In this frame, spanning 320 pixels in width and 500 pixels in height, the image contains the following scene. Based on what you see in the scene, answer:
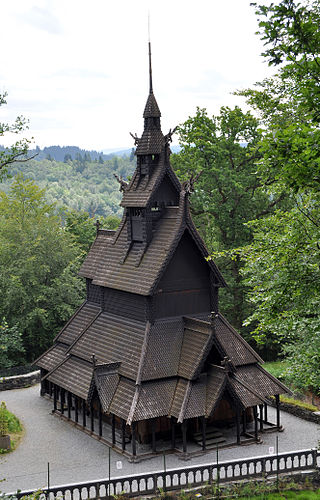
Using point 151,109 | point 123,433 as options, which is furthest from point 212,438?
point 151,109

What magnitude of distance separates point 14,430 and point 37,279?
1613 centimetres

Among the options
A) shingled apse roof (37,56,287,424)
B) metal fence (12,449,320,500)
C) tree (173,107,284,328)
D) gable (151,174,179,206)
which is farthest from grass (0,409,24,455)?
tree (173,107,284,328)

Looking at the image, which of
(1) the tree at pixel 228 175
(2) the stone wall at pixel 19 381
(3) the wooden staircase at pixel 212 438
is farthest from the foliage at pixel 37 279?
(3) the wooden staircase at pixel 212 438

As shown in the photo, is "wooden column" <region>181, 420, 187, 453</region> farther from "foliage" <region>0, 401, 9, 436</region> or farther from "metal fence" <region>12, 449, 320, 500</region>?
"foliage" <region>0, 401, 9, 436</region>

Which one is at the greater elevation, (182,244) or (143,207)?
(143,207)

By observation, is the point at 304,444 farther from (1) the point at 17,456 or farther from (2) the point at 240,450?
(1) the point at 17,456

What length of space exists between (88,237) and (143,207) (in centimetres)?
2626

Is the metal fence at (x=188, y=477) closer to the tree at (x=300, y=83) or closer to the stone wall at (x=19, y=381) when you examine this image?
the tree at (x=300, y=83)

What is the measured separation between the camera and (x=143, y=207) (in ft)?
91.7

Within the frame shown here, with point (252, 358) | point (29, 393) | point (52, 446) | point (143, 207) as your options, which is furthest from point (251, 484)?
point (29, 393)

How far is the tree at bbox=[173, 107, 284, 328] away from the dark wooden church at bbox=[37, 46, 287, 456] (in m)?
12.4

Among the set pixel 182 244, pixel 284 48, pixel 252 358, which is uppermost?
pixel 284 48

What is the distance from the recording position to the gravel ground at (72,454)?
22578 mm

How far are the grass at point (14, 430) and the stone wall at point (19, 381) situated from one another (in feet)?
20.3
